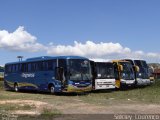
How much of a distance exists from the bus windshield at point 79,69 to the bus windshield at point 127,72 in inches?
183

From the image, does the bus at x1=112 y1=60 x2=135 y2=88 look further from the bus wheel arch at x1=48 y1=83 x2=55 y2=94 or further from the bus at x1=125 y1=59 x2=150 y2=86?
the bus wheel arch at x1=48 y1=83 x2=55 y2=94

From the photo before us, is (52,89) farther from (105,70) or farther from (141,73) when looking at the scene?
(141,73)

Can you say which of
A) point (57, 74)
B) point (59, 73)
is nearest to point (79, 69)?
point (59, 73)

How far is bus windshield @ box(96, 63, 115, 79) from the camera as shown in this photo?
31.6 meters

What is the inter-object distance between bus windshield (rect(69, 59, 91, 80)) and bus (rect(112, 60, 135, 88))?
4.14 m

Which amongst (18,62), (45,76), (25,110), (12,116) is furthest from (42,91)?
(12,116)

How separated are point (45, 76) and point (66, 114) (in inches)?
605

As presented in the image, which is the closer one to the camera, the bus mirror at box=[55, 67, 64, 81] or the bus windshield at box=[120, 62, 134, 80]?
the bus mirror at box=[55, 67, 64, 81]

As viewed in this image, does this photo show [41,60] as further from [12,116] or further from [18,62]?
[12,116]

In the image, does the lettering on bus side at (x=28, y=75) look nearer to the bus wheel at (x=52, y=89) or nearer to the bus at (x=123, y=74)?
the bus wheel at (x=52, y=89)

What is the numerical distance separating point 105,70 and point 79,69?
3344 millimetres

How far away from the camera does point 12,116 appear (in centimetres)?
1547

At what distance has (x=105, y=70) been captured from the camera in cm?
3198

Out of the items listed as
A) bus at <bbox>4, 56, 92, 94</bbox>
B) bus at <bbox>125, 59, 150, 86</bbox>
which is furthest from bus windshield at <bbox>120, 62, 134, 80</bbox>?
bus at <bbox>4, 56, 92, 94</bbox>
